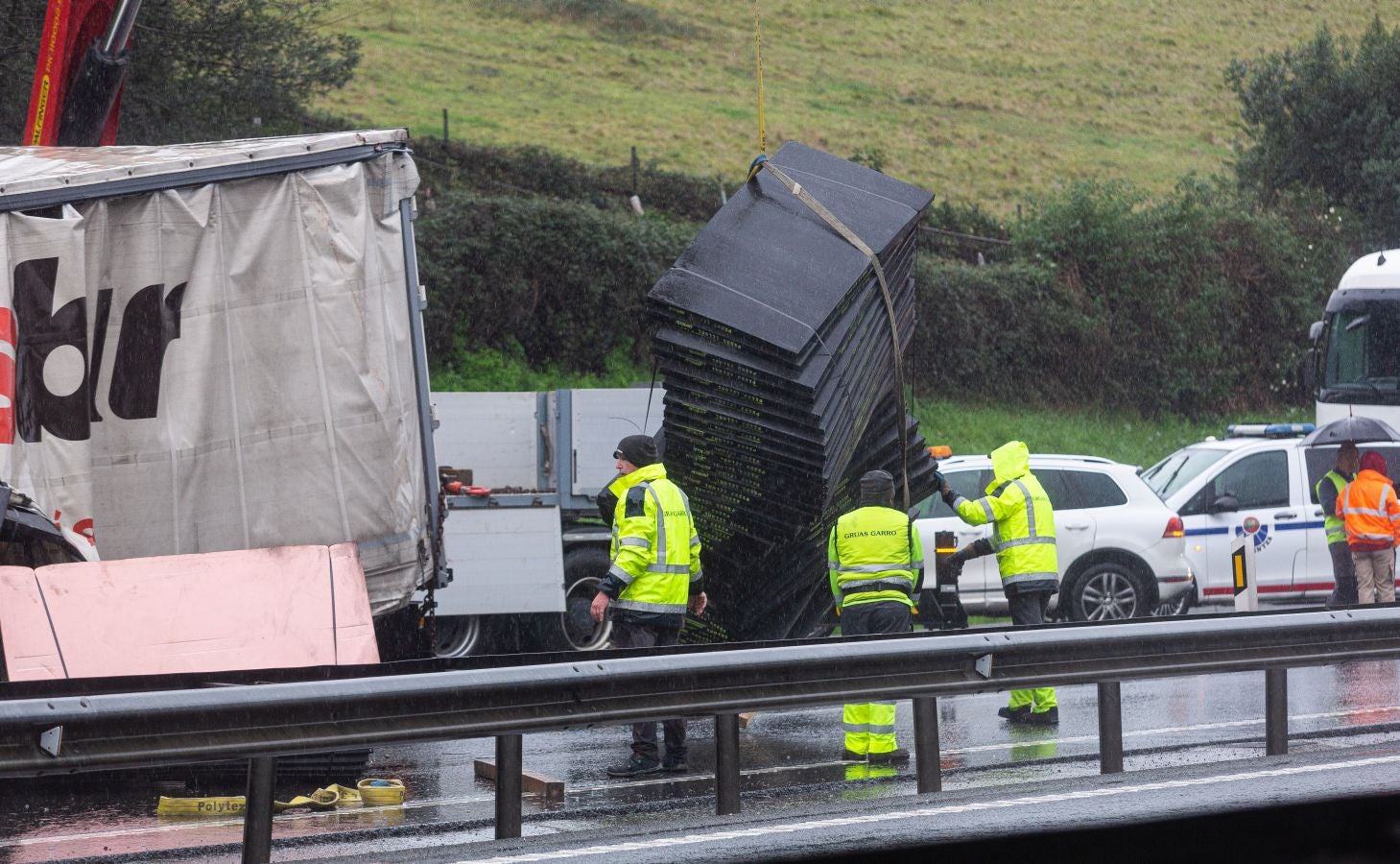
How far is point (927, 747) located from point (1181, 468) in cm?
972

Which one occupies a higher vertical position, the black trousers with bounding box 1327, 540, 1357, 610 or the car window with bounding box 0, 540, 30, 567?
the car window with bounding box 0, 540, 30, 567

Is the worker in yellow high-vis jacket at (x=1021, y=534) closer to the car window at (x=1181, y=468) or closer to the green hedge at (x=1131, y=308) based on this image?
the car window at (x=1181, y=468)

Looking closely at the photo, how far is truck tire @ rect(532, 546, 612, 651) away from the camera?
1295cm

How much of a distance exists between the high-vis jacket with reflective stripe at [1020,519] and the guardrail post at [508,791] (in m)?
4.51

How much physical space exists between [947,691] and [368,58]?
36859mm

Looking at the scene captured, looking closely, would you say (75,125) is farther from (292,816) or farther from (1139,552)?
(1139,552)

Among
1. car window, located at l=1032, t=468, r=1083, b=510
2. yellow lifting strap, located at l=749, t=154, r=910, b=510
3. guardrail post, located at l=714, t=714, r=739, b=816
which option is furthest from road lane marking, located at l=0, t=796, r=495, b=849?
car window, located at l=1032, t=468, r=1083, b=510

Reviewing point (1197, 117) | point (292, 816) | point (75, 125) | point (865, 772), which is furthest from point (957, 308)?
point (1197, 117)

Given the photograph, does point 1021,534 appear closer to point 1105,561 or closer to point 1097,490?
point 1105,561

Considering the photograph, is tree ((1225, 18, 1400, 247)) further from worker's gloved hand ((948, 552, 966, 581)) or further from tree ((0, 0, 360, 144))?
worker's gloved hand ((948, 552, 966, 581))

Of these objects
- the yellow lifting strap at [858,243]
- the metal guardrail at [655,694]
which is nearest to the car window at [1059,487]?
the yellow lifting strap at [858,243]

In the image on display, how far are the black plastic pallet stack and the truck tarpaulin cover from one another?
6.12 feet

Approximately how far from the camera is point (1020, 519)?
32.1 ft

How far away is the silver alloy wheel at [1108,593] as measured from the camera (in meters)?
14.1
